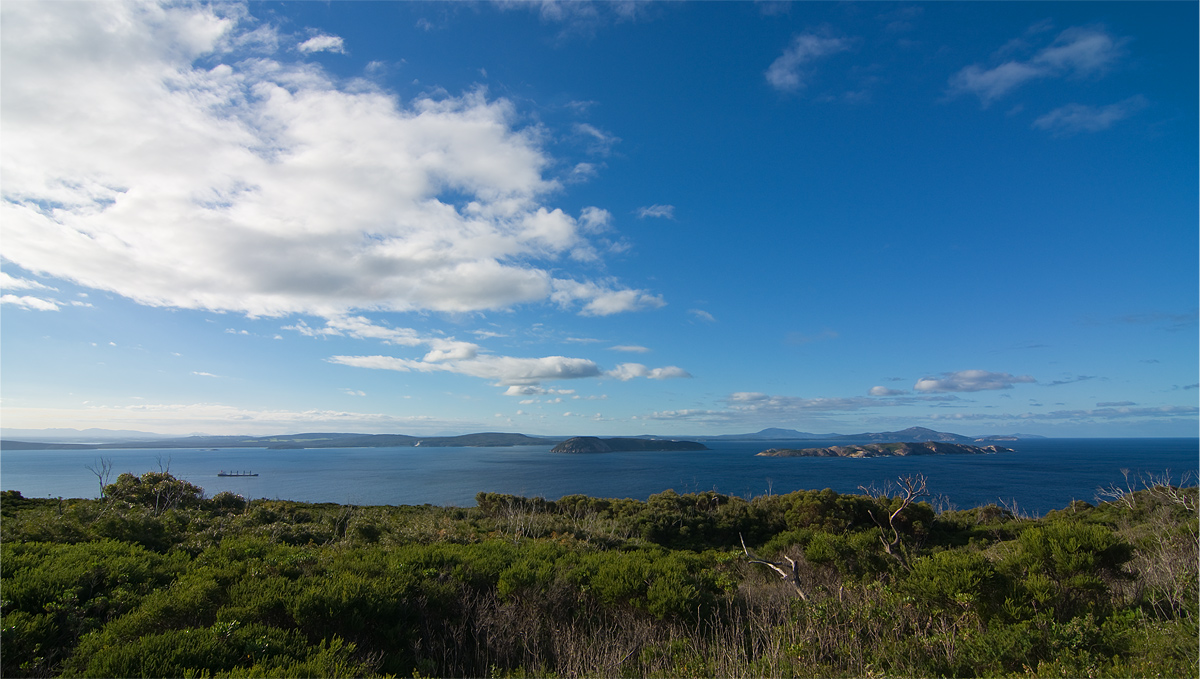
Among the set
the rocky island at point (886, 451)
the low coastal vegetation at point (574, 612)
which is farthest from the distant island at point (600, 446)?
the low coastal vegetation at point (574, 612)

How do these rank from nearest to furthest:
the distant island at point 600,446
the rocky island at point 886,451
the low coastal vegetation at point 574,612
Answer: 1. the low coastal vegetation at point 574,612
2. the rocky island at point 886,451
3. the distant island at point 600,446

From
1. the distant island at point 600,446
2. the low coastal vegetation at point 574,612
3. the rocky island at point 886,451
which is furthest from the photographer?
the distant island at point 600,446

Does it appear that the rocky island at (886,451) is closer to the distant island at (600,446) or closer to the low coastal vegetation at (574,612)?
the distant island at (600,446)

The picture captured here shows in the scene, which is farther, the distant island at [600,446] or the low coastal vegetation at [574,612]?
the distant island at [600,446]

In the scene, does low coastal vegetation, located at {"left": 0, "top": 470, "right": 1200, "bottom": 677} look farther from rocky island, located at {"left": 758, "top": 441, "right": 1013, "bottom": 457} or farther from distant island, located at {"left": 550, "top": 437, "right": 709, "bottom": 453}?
distant island, located at {"left": 550, "top": 437, "right": 709, "bottom": 453}

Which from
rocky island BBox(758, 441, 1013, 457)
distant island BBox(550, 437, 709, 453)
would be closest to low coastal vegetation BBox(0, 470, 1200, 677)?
rocky island BBox(758, 441, 1013, 457)

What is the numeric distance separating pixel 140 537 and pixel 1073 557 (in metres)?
19.1

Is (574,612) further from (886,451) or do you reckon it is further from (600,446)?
(886,451)

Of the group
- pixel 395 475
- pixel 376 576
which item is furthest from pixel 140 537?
pixel 395 475

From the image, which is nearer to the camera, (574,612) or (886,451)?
(574,612)

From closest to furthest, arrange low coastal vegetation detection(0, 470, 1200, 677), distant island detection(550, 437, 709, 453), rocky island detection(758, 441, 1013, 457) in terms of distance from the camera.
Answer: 1. low coastal vegetation detection(0, 470, 1200, 677)
2. rocky island detection(758, 441, 1013, 457)
3. distant island detection(550, 437, 709, 453)

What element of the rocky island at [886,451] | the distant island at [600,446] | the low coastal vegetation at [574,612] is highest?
the low coastal vegetation at [574,612]

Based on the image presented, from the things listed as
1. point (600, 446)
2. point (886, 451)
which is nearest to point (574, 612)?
point (600, 446)

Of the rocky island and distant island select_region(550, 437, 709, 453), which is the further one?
distant island select_region(550, 437, 709, 453)
